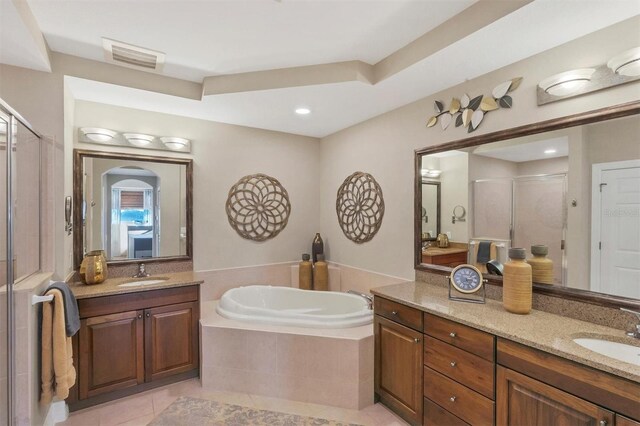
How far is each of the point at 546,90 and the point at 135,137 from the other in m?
3.29

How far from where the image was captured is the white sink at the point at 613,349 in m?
1.38

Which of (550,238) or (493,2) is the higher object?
(493,2)

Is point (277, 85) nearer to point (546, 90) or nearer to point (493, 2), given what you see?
point (493, 2)

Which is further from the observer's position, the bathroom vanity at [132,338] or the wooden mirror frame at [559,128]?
the bathroom vanity at [132,338]

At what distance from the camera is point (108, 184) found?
2.78 metres

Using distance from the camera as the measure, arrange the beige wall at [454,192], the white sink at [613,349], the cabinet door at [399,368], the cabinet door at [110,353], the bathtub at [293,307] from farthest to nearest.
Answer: the bathtub at [293,307]
the beige wall at [454,192]
the cabinet door at [110,353]
the cabinet door at [399,368]
the white sink at [613,349]

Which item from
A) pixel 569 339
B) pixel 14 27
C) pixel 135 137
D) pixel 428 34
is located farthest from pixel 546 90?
pixel 135 137

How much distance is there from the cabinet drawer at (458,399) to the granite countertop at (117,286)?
2005 mm

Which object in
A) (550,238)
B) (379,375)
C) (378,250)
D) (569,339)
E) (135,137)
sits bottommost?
(379,375)

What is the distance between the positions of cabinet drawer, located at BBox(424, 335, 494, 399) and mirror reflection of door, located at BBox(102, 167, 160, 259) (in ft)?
8.66

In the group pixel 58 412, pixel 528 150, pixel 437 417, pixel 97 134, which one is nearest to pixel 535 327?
pixel 437 417

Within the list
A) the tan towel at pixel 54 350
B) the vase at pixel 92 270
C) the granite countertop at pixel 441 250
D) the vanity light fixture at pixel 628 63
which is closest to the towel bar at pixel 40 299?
the tan towel at pixel 54 350

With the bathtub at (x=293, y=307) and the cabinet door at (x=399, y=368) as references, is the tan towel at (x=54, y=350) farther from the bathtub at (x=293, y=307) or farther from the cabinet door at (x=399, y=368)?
the cabinet door at (x=399, y=368)

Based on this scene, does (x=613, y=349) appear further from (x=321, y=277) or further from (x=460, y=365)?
(x=321, y=277)
